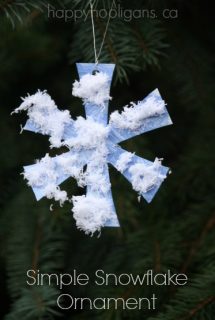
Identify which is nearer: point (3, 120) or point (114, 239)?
point (114, 239)

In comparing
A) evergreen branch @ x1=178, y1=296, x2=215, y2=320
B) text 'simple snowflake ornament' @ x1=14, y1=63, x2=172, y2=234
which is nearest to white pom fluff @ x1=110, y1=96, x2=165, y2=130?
text 'simple snowflake ornament' @ x1=14, y1=63, x2=172, y2=234

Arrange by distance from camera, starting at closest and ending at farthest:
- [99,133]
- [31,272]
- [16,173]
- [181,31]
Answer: [99,133] → [31,272] → [181,31] → [16,173]

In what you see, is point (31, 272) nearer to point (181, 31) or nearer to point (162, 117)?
point (162, 117)

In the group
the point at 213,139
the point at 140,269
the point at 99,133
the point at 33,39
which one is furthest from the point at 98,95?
the point at 33,39

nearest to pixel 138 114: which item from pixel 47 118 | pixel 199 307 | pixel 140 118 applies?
pixel 140 118

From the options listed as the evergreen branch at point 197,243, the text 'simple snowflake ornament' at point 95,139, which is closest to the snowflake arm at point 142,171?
the text 'simple snowflake ornament' at point 95,139

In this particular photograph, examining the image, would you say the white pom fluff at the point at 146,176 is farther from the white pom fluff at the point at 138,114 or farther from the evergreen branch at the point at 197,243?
the evergreen branch at the point at 197,243

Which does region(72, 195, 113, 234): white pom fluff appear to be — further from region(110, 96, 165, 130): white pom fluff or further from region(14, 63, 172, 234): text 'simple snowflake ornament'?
region(110, 96, 165, 130): white pom fluff
